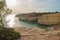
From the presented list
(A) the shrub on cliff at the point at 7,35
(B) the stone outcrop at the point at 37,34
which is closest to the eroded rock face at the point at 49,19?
(B) the stone outcrop at the point at 37,34

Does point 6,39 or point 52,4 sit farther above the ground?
point 52,4

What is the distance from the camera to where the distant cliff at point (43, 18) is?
10.5ft

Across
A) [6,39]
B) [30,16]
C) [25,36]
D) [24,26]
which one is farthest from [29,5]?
[6,39]

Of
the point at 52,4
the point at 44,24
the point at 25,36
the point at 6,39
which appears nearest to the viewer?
the point at 6,39

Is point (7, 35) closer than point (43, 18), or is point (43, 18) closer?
point (7, 35)

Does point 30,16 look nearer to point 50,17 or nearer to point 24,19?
point 24,19

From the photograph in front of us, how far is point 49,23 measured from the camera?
3164 millimetres

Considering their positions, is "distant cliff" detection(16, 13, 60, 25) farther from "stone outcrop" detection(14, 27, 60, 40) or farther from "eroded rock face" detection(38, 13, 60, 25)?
"stone outcrop" detection(14, 27, 60, 40)

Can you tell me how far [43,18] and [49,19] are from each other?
119 mm

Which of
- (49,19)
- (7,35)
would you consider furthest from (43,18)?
(7,35)

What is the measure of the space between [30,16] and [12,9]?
0.52 m

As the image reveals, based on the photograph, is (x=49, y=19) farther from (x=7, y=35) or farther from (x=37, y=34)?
(x=7, y=35)

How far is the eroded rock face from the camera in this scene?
10.4ft

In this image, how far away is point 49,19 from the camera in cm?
325
